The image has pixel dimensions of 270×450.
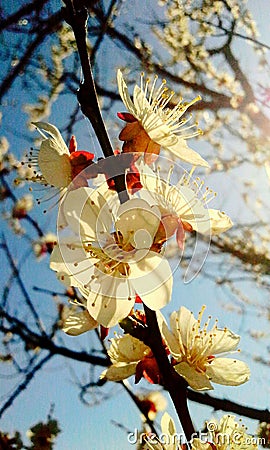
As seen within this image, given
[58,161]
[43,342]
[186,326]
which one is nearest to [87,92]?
[58,161]

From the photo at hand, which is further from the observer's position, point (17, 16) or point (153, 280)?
point (17, 16)

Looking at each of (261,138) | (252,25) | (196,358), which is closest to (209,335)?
(196,358)

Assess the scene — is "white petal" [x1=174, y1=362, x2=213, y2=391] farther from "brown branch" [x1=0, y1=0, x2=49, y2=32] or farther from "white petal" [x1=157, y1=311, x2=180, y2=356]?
"brown branch" [x1=0, y1=0, x2=49, y2=32]

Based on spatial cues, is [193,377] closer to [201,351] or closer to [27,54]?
[201,351]

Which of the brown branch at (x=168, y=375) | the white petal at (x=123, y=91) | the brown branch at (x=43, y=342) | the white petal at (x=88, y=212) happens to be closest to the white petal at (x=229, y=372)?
the brown branch at (x=168, y=375)

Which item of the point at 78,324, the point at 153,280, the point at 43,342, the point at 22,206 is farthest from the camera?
the point at 22,206

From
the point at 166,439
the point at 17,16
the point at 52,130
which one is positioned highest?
the point at 17,16

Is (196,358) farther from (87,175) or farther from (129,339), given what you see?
(87,175)
